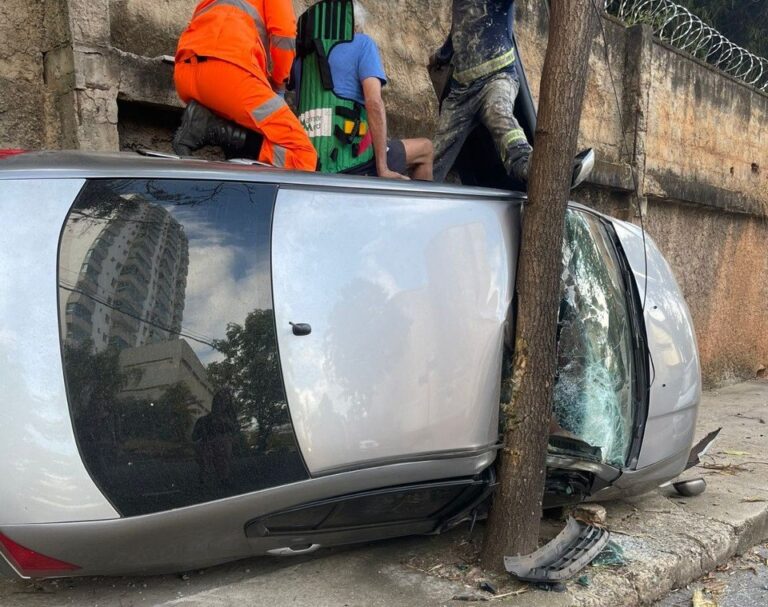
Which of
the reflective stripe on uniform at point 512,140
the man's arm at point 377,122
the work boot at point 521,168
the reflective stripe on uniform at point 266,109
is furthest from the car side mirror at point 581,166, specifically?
the reflective stripe on uniform at point 266,109

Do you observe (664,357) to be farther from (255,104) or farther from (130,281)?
(130,281)

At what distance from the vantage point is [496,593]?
2.49 meters

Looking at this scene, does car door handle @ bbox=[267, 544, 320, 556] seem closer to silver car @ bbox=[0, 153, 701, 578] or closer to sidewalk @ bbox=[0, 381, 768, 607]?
silver car @ bbox=[0, 153, 701, 578]

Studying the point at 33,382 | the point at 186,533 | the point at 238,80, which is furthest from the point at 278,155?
the point at 186,533

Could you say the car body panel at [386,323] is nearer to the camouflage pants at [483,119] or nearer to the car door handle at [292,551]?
the car door handle at [292,551]

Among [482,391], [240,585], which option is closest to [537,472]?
[482,391]

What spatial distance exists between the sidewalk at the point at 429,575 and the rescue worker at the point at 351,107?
5.50 ft

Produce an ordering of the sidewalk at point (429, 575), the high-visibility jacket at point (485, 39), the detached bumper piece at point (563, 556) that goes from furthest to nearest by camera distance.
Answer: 1. the high-visibility jacket at point (485, 39)
2. the detached bumper piece at point (563, 556)
3. the sidewalk at point (429, 575)

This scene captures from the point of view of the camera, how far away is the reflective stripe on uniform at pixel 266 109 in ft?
10.1

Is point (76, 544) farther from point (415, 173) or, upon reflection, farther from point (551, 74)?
point (415, 173)

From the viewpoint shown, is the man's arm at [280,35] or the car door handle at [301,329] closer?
the car door handle at [301,329]

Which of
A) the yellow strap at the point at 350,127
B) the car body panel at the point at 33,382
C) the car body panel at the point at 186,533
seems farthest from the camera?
the yellow strap at the point at 350,127

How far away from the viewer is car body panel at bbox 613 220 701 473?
311cm

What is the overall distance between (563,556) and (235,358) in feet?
4.77
